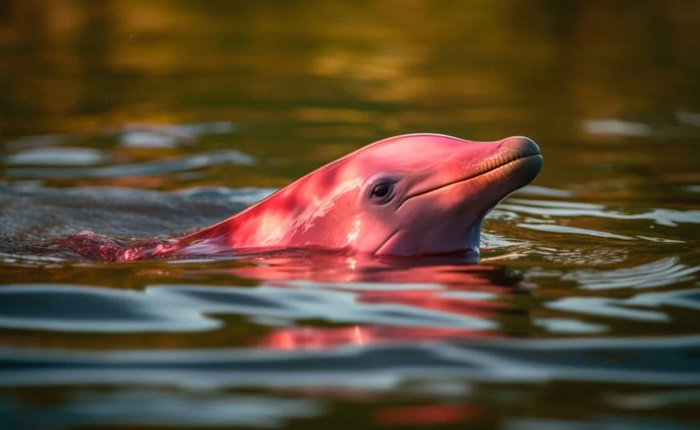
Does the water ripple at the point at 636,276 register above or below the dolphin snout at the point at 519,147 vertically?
below

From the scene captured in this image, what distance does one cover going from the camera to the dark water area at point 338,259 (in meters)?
4.09

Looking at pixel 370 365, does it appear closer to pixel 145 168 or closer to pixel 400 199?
pixel 400 199

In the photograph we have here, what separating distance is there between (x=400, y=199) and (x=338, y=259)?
0.42 metres

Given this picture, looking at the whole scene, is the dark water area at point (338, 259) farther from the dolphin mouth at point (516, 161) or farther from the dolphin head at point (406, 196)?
the dolphin mouth at point (516, 161)

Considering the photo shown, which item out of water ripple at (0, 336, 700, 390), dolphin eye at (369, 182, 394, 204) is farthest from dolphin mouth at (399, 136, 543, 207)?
water ripple at (0, 336, 700, 390)

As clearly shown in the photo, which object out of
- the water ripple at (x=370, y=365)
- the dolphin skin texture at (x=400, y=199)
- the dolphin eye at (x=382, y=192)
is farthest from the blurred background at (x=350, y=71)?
the water ripple at (x=370, y=365)

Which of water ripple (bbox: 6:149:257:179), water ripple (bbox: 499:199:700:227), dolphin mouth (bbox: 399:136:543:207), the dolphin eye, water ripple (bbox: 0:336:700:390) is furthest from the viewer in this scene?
water ripple (bbox: 6:149:257:179)

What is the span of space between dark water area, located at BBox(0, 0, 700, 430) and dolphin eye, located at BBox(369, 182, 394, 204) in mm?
300

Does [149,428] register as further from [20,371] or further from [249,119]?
Result: [249,119]

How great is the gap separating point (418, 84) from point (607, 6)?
42.6ft

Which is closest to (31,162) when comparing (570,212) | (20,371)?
(570,212)

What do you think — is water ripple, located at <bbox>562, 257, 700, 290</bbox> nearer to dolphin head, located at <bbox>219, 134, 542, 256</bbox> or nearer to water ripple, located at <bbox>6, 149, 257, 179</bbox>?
dolphin head, located at <bbox>219, 134, 542, 256</bbox>

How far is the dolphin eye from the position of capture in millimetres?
6070

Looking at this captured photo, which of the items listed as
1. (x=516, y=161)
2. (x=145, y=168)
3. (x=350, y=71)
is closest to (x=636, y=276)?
(x=516, y=161)
